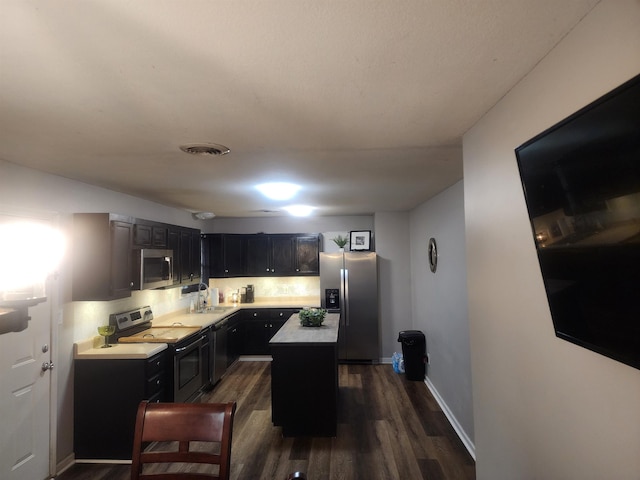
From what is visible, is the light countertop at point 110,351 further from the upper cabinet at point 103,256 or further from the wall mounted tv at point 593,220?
the wall mounted tv at point 593,220

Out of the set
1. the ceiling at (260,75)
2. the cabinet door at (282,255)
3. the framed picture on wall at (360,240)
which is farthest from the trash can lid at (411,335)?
the ceiling at (260,75)

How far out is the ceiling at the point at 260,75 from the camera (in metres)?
0.96

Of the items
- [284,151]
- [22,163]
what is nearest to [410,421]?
[284,151]

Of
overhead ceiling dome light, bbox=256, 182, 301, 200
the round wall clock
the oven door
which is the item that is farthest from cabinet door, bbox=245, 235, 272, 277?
the round wall clock

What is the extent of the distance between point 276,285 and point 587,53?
5.69 metres

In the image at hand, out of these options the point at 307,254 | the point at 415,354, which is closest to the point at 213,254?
the point at 307,254

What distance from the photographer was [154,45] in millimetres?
1094

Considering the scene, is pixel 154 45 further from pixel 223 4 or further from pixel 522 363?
pixel 522 363

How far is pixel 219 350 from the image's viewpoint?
4773 mm

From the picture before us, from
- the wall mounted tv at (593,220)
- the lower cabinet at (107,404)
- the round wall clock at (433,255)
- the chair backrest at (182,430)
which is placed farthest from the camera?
the round wall clock at (433,255)

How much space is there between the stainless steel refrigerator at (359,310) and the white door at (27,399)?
3.77 m

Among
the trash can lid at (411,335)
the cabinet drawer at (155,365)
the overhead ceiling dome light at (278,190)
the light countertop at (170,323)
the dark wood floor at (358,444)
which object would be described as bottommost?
the dark wood floor at (358,444)

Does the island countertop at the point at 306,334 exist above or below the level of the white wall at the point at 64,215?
below

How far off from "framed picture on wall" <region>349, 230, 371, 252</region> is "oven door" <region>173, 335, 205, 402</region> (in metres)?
2.92
